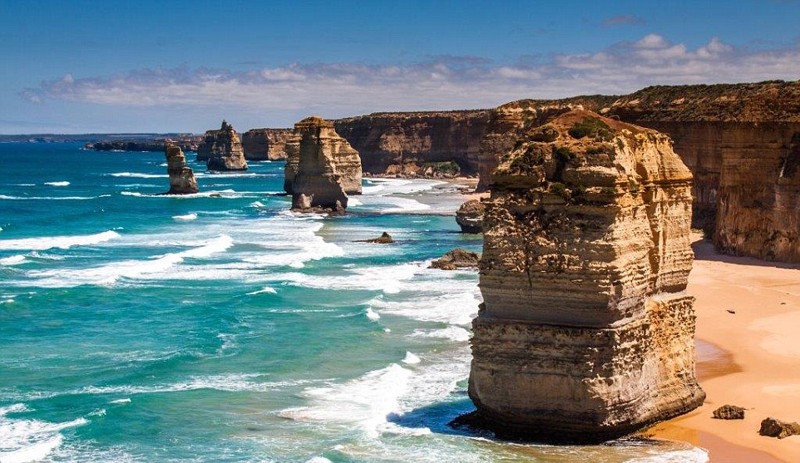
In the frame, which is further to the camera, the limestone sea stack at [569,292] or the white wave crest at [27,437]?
the white wave crest at [27,437]

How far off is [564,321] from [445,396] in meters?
6.10

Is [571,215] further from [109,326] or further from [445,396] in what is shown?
[109,326]

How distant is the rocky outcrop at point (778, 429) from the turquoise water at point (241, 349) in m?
1.82

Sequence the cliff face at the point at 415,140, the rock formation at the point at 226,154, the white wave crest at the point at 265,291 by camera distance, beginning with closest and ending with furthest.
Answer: the white wave crest at the point at 265,291 → the cliff face at the point at 415,140 → the rock formation at the point at 226,154

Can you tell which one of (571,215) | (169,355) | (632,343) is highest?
(571,215)

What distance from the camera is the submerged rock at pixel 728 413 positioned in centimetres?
2142

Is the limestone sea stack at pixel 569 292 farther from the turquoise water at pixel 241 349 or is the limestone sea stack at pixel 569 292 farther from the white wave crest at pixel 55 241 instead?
the white wave crest at pixel 55 241

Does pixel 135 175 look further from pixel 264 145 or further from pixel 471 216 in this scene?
pixel 471 216

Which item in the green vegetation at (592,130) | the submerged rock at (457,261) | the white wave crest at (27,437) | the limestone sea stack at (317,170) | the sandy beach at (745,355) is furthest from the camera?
the limestone sea stack at (317,170)

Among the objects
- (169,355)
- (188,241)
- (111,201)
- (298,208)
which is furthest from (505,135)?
(169,355)

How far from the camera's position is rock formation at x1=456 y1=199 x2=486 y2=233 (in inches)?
2307

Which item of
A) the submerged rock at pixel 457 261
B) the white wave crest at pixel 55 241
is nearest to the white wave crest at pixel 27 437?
the submerged rock at pixel 457 261

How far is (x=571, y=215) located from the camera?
63.1ft

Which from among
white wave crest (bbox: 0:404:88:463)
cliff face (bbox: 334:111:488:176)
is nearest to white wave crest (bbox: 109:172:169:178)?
cliff face (bbox: 334:111:488:176)
